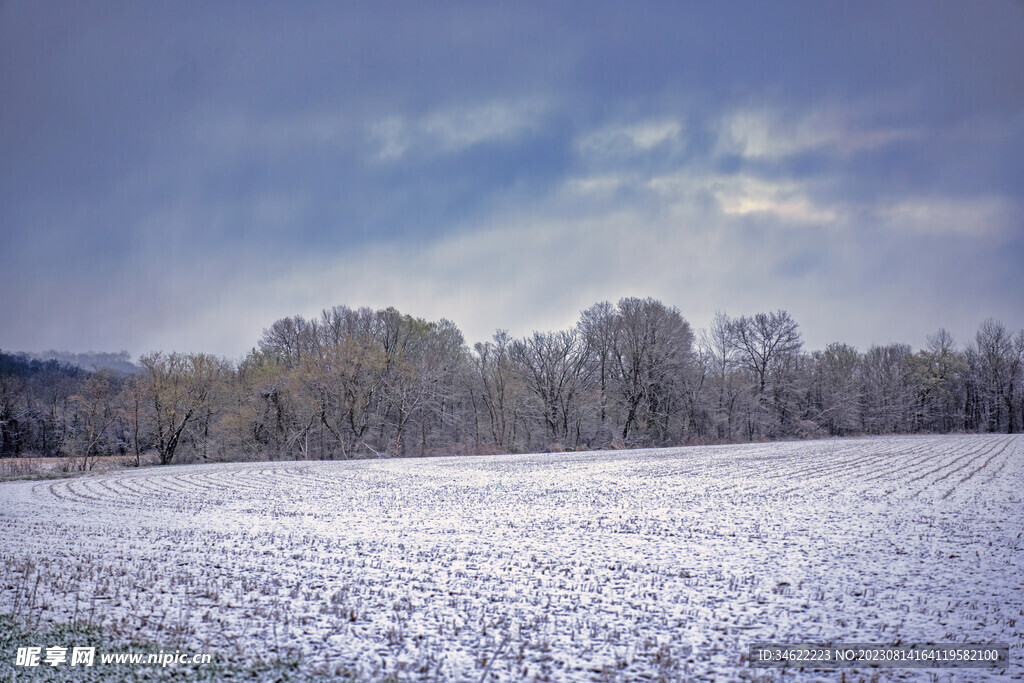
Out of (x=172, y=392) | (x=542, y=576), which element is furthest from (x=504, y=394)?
(x=542, y=576)

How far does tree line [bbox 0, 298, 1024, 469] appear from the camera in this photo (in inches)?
1992

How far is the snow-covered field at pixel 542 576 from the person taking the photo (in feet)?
21.1

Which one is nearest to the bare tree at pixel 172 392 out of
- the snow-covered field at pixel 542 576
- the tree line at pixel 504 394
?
the tree line at pixel 504 394

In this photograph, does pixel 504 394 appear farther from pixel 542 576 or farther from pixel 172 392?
pixel 542 576

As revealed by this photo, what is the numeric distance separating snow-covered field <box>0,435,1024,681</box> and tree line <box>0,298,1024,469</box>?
32.8m

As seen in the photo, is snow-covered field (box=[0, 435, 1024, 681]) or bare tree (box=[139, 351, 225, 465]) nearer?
snow-covered field (box=[0, 435, 1024, 681])

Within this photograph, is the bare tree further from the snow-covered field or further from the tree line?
the snow-covered field

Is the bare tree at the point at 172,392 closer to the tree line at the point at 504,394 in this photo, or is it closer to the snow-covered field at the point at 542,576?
the tree line at the point at 504,394

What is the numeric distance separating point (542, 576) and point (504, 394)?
49852 millimetres

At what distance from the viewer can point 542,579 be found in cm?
909

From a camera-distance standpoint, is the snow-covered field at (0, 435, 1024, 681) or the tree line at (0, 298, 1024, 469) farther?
the tree line at (0, 298, 1024, 469)

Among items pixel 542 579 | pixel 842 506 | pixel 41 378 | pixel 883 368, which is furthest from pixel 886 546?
pixel 41 378

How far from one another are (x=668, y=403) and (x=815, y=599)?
176 ft

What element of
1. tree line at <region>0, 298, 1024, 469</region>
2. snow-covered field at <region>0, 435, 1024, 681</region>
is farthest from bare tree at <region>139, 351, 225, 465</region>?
snow-covered field at <region>0, 435, 1024, 681</region>
